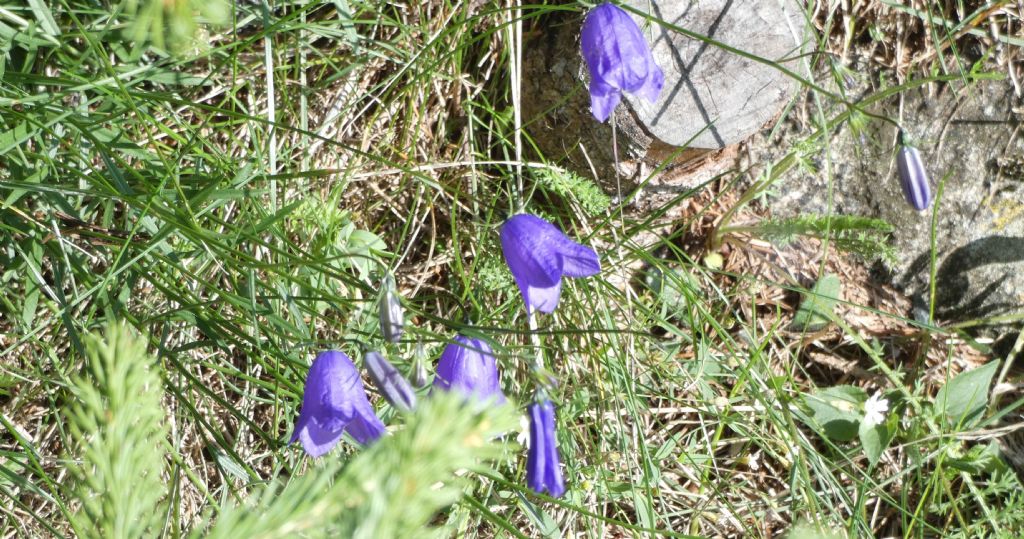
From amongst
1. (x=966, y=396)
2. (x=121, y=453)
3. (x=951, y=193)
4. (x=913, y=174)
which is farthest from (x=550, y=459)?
(x=951, y=193)

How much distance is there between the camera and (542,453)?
167cm

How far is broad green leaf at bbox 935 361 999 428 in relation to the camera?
2.99m

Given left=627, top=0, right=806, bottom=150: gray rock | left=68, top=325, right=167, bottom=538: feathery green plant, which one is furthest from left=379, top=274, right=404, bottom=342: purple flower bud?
left=627, top=0, right=806, bottom=150: gray rock

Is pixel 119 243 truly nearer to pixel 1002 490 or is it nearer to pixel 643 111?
pixel 643 111

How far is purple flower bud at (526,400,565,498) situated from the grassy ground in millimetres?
289

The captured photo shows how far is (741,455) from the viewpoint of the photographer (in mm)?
2854

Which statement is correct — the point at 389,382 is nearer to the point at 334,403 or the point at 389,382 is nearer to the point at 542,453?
the point at 334,403

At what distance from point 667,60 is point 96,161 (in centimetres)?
165

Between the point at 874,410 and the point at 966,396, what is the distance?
0.37 m

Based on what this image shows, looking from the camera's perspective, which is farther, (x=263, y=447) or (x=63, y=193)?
(x=263, y=447)

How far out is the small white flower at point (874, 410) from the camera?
290 cm

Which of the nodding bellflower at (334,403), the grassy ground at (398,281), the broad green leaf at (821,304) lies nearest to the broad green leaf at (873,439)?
the grassy ground at (398,281)

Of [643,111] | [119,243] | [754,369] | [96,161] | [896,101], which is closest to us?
[119,243]

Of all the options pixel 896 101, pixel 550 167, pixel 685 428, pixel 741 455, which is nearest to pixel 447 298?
pixel 550 167
